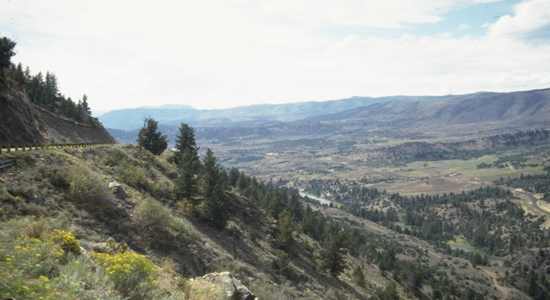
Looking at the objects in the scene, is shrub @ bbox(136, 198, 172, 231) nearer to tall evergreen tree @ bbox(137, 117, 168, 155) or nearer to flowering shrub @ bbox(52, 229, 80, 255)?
flowering shrub @ bbox(52, 229, 80, 255)

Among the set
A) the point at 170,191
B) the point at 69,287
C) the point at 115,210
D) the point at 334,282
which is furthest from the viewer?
the point at 334,282

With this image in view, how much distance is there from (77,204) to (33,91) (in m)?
70.6

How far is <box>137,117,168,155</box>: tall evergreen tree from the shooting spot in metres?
49.9

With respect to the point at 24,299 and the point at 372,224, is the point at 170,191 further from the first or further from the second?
the point at 372,224

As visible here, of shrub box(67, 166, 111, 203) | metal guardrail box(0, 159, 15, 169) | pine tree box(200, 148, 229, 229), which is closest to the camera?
metal guardrail box(0, 159, 15, 169)

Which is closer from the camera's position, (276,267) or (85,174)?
(85,174)

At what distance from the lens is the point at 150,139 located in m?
51.4

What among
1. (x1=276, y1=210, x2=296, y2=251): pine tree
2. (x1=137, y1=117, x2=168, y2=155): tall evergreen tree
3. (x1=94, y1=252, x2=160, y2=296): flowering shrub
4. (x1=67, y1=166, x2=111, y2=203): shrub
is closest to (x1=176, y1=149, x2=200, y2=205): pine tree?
(x1=67, y1=166, x2=111, y2=203): shrub

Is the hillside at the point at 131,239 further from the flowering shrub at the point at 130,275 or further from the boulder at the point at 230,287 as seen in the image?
the boulder at the point at 230,287

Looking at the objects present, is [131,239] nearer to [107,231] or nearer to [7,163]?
[107,231]

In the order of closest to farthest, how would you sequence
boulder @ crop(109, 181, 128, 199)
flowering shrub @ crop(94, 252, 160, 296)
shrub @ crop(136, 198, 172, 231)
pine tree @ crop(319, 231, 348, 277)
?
flowering shrub @ crop(94, 252, 160, 296) < shrub @ crop(136, 198, 172, 231) < boulder @ crop(109, 181, 128, 199) < pine tree @ crop(319, 231, 348, 277)

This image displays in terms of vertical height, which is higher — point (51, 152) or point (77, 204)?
point (51, 152)

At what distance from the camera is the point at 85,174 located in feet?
65.7

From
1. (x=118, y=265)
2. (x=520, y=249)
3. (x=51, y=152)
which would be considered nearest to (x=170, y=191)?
(x=51, y=152)
